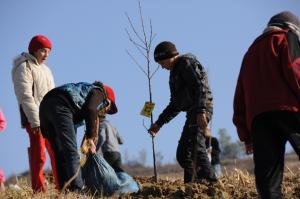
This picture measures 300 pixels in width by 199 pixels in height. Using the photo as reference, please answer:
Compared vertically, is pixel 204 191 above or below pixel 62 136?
below

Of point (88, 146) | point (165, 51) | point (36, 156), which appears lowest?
point (36, 156)

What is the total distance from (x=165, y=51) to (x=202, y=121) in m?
0.91

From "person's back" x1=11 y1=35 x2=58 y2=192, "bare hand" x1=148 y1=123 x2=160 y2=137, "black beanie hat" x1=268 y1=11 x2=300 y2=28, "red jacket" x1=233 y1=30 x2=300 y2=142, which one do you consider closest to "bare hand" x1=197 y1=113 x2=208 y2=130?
"bare hand" x1=148 y1=123 x2=160 y2=137

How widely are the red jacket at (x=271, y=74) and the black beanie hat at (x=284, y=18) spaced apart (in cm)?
21

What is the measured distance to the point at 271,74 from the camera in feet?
18.0

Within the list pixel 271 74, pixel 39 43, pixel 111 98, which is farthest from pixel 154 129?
pixel 271 74

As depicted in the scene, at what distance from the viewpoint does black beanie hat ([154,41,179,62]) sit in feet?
25.8

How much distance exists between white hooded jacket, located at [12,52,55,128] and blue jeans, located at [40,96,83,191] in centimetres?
60

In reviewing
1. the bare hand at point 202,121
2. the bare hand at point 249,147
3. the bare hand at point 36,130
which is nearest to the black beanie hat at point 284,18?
the bare hand at point 249,147

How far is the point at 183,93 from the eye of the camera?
7.79 metres

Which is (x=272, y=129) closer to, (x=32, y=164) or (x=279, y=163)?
(x=279, y=163)

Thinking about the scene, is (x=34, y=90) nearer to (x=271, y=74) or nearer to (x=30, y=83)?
(x=30, y=83)

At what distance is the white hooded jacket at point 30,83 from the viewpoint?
806cm

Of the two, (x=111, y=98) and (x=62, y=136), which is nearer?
(x=62, y=136)
